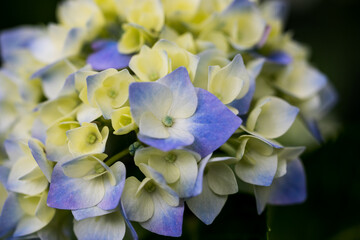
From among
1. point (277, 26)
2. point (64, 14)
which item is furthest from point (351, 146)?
point (64, 14)

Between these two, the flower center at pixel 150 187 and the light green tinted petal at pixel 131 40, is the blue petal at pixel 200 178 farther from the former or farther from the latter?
the light green tinted petal at pixel 131 40

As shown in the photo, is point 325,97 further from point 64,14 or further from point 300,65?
point 64,14

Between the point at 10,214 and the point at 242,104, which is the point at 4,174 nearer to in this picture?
the point at 10,214

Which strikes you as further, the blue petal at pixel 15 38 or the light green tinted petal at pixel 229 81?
the blue petal at pixel 15 38

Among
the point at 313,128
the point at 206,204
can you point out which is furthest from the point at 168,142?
the point at 313,128

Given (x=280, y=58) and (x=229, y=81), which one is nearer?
(x=229, y=81)

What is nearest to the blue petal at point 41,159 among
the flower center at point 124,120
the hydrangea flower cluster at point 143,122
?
the hydrangea flower cluster at point 143,122
